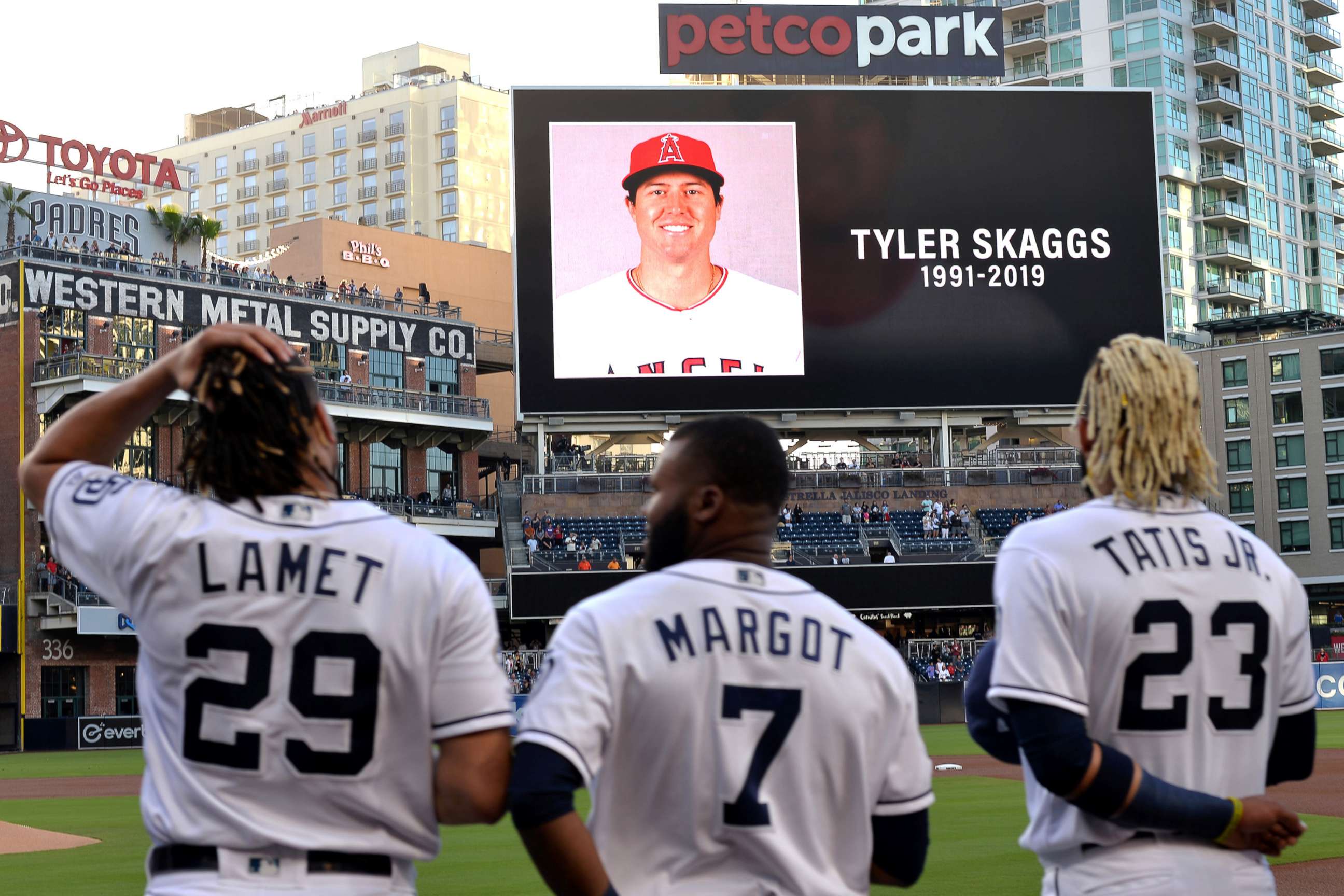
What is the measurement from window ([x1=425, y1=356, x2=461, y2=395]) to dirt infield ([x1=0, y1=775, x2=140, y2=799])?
33326 millimetres

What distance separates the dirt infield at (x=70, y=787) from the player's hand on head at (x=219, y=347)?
901 inches

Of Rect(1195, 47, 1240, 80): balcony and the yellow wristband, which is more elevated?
Rect(1195, 47, 1240, 80): balcony

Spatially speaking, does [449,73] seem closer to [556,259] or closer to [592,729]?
[556,259]

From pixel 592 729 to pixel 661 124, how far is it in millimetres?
50811

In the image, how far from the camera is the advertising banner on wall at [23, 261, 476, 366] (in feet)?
175

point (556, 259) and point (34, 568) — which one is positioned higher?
point (556, 259)

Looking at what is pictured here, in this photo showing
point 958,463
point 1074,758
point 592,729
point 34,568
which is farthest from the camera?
point 958,463

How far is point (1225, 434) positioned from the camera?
87750 millimetres

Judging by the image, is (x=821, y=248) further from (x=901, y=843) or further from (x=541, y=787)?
(x=541, y=787)

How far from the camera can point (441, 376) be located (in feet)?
209

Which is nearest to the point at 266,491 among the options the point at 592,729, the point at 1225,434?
the point at 592,729

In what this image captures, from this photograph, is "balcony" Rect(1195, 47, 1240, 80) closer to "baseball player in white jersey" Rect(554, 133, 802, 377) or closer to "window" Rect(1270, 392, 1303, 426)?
"window" Rect(1270, 392, 1303, 426)

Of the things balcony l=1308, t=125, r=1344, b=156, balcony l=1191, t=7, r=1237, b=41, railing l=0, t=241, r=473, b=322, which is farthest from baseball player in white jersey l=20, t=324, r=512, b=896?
balcony l=1308, t=125, r=1344, b=156

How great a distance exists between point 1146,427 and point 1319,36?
115m
